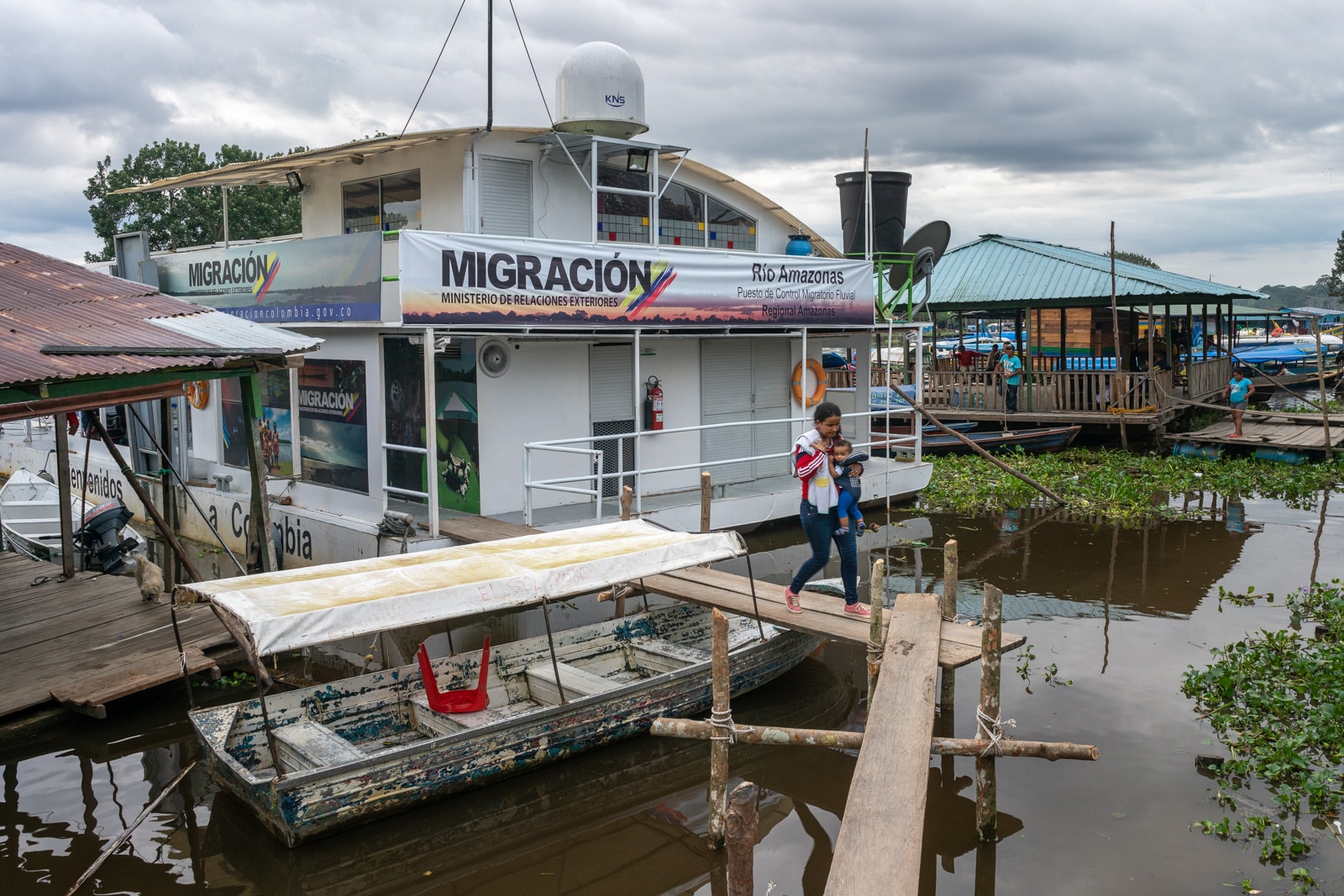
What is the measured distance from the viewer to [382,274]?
41.9ft

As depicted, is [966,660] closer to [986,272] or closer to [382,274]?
[382,274]

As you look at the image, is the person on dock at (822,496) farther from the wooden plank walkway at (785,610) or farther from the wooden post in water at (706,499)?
the wooden post in water at (706,499)

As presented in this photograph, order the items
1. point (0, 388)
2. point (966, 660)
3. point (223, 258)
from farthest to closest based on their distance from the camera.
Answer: point (223, 258)
point (966, 660)
point (0, 388)

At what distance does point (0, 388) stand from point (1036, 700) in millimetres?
9370

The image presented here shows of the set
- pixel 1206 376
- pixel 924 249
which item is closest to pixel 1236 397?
pixel 1206 376

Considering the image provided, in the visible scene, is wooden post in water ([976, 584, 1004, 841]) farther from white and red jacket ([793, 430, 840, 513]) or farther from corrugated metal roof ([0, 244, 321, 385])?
corrugated metal roof ([0, 244, 321, 385])

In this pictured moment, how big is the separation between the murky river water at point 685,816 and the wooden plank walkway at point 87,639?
48 centimetres

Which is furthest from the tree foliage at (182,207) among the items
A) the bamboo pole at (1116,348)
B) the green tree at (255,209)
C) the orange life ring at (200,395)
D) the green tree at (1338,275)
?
the green tree at (1338,275)

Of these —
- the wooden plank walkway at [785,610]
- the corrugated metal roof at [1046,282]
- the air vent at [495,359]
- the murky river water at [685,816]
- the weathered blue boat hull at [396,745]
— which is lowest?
the murky river water at [685,816]

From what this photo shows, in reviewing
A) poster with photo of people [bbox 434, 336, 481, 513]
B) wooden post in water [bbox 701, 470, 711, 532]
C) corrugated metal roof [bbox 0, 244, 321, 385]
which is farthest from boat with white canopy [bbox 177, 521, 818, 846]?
poster with photo of people [bbox 434, 336, 481, 513]

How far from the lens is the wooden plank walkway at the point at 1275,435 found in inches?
915

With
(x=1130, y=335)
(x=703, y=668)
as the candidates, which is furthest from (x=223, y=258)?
(x=1130, y=335)

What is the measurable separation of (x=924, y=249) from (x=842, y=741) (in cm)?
1358

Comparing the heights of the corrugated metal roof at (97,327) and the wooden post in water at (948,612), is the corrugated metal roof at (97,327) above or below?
above
